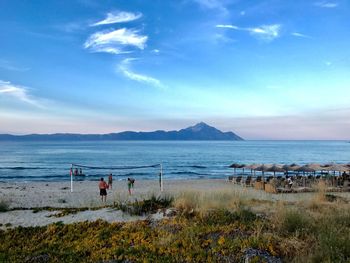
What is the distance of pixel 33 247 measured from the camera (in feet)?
25.1

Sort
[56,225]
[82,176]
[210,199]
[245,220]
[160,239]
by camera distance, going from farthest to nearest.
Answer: [82,176] < [210,199] < [56,225] < [245,220] < [160,239]

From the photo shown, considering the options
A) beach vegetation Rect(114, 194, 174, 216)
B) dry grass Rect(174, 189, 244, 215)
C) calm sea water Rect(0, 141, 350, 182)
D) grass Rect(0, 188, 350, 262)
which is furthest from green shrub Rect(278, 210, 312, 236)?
calm sea water Rect(0, 141, 350, 182)

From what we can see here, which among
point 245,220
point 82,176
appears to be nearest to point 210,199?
point 245,220

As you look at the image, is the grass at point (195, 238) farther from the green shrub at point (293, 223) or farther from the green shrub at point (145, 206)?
the green shrub at point (145, 206)

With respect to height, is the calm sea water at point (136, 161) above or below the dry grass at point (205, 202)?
below

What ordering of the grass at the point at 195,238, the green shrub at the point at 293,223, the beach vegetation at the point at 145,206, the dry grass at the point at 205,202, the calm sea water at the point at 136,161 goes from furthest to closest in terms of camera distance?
1. the calm sea water at the point at 136,161
2. the beach vegetation at the point at 145,206
3. the dry grass at the point at 205,202
4. the green shrub at the point at 293,223
5. the grass at the point at 195,238

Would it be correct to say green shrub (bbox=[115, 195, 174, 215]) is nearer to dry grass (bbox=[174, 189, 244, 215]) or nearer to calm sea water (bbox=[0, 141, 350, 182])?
dry grass (bbox=[174, 189, 244, 215])

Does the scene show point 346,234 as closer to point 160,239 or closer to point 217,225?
point 217,225

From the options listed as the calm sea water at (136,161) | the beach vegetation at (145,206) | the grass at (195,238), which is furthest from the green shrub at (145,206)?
the calm sea water at (136,161)

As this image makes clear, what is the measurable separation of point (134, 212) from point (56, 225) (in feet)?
7.15

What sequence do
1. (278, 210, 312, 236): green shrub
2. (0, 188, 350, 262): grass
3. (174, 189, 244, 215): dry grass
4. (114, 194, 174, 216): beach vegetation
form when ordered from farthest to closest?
(114, 194, 174, 216): beach vegetation → (174, 189, 244, 215): dry grass → (278, 210, 312, 236): green shrub → (0, 188, 350, 262): grass

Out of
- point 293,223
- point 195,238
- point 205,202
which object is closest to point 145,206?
point 205,202

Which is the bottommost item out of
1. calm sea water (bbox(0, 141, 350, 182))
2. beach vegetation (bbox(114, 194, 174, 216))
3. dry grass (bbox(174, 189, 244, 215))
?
calm sea water (bbox(0, 141, 350, 182))

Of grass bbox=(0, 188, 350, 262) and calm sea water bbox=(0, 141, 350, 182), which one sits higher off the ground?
grass bbox=(0, 188, 350, 262)
